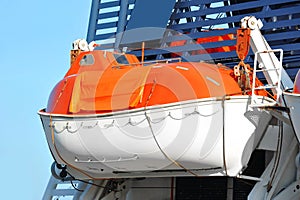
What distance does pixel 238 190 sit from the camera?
34.8 feet

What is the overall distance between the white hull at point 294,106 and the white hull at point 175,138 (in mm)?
626

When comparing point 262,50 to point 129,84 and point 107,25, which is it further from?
point 107,25

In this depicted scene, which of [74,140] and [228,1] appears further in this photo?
[228,1]

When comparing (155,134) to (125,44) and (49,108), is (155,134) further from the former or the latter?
(125,44)

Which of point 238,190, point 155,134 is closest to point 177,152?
point 155,134

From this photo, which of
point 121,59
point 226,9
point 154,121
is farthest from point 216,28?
point 154,121

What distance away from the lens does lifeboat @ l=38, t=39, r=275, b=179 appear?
9.15m

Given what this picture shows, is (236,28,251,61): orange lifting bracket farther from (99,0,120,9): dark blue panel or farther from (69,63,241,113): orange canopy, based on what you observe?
(99,0,120,9): dark blue panel

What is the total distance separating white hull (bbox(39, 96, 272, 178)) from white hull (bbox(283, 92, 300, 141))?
0.63 metres

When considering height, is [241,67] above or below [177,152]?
above

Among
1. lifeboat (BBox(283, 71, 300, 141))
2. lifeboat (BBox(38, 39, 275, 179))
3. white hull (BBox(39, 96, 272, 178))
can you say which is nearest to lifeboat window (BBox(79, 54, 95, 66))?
lifeboat (BBox(38, 39, 275, 179))

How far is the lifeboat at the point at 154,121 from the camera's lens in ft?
30.0

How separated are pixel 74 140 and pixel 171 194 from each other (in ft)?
5.84

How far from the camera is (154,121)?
9.34 m
